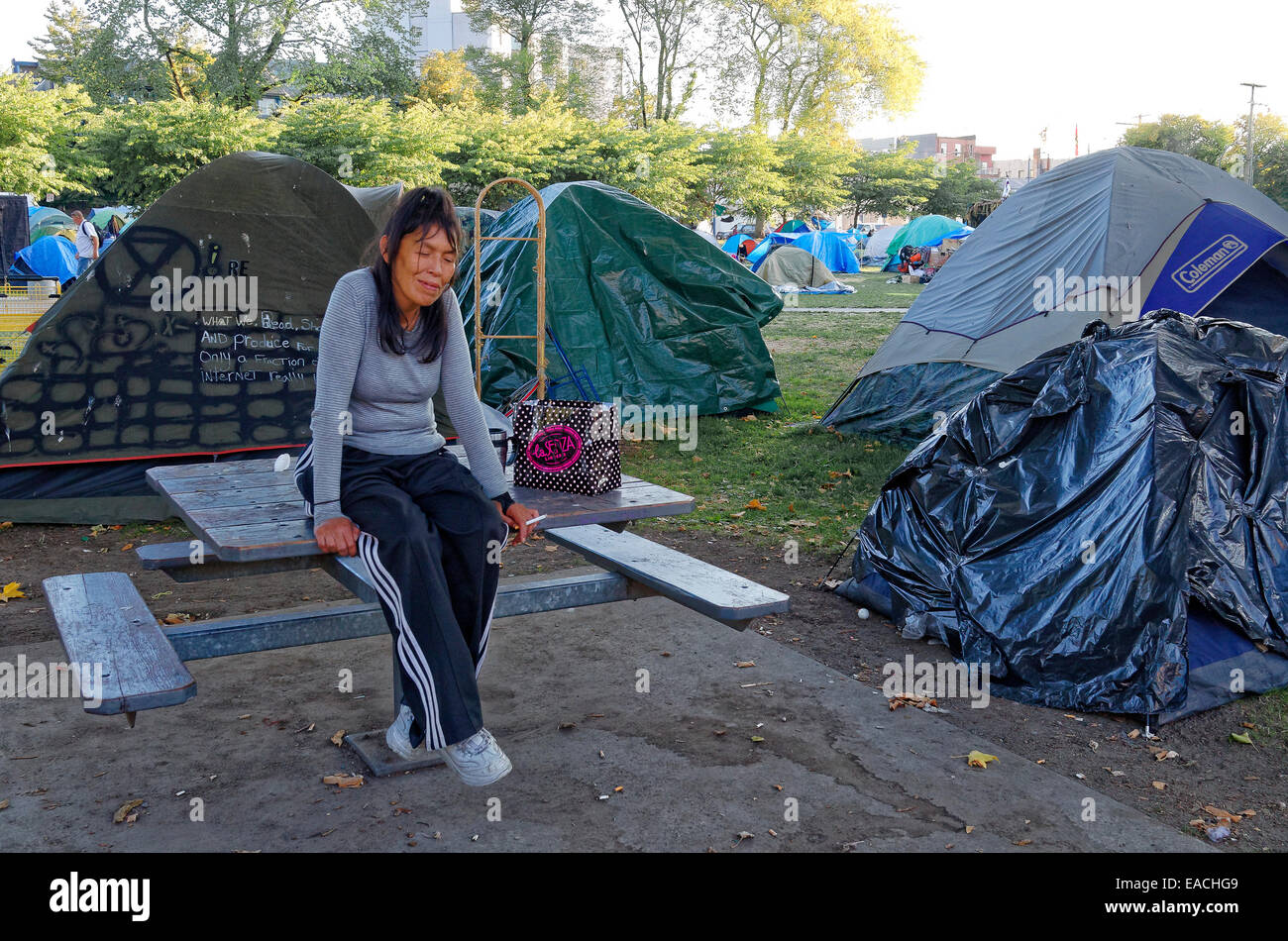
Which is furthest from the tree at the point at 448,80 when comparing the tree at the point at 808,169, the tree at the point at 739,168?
the tree at the point at 808,169

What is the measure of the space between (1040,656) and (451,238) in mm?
2864

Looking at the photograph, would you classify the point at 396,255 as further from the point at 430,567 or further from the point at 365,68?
the point at 365,68

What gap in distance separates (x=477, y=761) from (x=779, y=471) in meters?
5.64

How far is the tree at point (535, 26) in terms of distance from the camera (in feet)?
147

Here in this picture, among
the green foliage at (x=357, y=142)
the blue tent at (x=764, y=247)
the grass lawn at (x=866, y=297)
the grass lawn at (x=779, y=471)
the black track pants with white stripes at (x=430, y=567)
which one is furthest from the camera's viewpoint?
the blue tent at (x=764, y=247)

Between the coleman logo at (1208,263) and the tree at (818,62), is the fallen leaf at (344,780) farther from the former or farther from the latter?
the tree at (818,62)

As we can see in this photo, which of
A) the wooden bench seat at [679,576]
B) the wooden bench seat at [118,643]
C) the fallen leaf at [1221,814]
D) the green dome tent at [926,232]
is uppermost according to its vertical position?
the green dome tent at [926,232]

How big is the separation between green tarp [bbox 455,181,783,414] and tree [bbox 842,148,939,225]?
4258 cm

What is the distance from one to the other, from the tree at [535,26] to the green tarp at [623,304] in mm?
36871

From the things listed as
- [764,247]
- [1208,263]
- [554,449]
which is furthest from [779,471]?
[764,247]

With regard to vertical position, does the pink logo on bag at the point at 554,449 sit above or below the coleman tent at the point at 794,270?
below

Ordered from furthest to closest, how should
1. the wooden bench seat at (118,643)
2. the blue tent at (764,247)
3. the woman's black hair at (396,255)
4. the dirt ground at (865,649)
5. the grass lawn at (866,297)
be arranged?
the blue tent at (764,247), the grass lawn at (866,297), the dirt ground at (865,649), the woman's black hair at (396,255), the wooden bench seat at (118,643)

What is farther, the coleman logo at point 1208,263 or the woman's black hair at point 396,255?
the coleman logo at point 1208,263

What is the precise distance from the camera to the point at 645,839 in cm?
317
